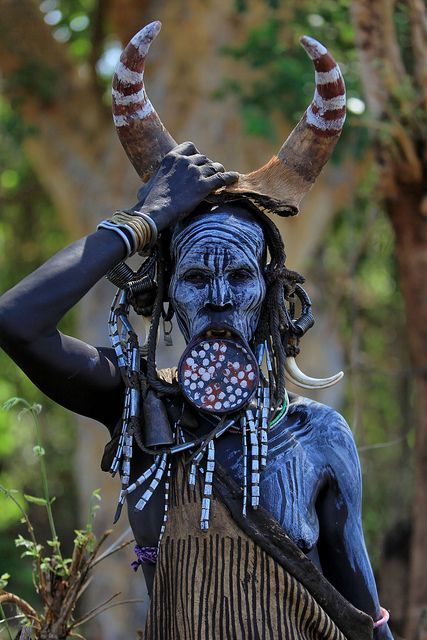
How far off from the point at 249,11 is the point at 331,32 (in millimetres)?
1586

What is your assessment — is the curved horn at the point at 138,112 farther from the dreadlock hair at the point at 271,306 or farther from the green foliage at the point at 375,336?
the green foliage at the point at 375,336

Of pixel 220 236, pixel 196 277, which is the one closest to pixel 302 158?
pixel 220 236

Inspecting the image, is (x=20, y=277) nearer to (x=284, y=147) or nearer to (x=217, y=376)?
(x=284, y=147)

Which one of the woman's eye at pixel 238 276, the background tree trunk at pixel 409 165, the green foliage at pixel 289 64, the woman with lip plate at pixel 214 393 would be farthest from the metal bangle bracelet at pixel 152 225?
the green foliage at pixel 289 64

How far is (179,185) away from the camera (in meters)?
3.22

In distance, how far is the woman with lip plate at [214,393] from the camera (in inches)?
119

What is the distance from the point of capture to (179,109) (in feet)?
38.5

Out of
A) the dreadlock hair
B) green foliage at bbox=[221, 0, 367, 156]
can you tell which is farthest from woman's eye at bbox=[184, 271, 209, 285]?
green foliage at bbox=[221, 0, 367, 156]

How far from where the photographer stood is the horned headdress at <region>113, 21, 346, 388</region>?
10.8 ft

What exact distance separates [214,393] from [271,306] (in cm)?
34

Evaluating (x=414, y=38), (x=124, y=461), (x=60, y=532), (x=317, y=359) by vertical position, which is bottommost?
(x=60, y=532)

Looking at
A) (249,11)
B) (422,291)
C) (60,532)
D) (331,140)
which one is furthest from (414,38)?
(60,532)

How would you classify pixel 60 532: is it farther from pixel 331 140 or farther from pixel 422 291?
pixel 331 140

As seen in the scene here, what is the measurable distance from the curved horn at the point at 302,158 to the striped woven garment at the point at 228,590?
83 centimetres
